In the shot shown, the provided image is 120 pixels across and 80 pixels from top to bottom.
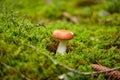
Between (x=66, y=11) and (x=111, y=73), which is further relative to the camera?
(x=66, y=11)

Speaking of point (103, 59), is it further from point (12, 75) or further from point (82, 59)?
point (12, 75)

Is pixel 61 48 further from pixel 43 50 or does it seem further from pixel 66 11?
pixel 66 11

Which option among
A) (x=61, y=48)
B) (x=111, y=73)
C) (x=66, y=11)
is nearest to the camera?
(x=111, y=73)

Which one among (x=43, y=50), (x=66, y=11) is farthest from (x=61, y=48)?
(x=66, y=11)

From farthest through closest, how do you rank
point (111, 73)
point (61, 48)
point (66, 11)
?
point (66, 11)
point (61, 48)
point (111, 73)

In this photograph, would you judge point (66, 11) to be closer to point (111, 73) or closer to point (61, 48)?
point (61, 48)

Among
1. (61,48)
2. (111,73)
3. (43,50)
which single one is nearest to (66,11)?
(61,48)

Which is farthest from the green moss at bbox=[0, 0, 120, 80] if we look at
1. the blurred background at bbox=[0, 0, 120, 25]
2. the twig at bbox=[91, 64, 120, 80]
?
the blurred background at bbox=[0, 0, 120, 25]

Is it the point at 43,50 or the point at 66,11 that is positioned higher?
the point at 43,50

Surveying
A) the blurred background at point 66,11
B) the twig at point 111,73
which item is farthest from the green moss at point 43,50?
the blurred background at point 66,11

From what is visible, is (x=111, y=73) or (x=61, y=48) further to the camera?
(x=61, y=48)

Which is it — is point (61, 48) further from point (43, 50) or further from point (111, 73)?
point (111, 73)
